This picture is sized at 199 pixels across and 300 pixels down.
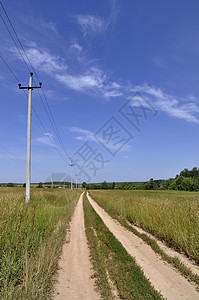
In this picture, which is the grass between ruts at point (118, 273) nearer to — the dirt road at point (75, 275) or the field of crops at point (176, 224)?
the dirt road at point (75, 275)

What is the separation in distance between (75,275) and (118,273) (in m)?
1.13

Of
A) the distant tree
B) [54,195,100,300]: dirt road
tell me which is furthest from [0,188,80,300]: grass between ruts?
the distant tree

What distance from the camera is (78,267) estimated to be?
512cm

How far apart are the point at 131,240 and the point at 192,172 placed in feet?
461

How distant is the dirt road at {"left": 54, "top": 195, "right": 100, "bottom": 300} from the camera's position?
3756mm

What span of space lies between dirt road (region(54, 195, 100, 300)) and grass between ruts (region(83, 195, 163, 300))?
210mm

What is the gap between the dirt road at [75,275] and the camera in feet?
12.3

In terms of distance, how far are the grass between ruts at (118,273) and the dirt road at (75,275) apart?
0.21 meters

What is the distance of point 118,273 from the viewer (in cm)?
447

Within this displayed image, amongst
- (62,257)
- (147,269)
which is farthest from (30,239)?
(147,269)

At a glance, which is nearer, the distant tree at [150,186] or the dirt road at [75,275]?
the dirt road at [75,275]

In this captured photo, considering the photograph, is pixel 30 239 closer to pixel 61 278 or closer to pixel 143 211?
pixel 61 278

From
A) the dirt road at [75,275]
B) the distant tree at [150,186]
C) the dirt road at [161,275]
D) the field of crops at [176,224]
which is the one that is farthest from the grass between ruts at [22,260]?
→ the distant tree at [150,186]

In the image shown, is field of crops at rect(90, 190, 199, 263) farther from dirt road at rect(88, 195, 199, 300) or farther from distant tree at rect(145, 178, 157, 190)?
distant tree at rect(145, 178, 157, 190)
